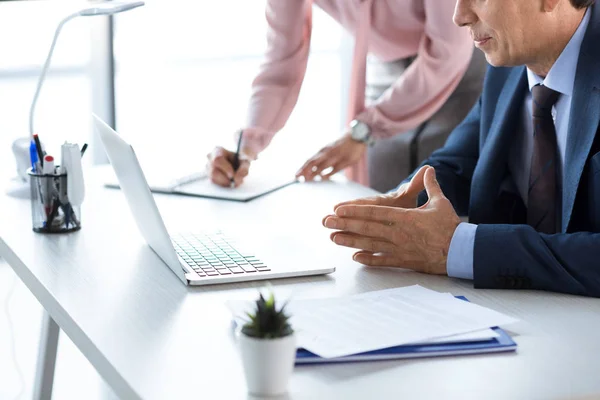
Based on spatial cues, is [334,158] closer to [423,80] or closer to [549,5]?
[423,80]

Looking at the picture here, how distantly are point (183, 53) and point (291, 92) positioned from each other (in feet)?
8.49

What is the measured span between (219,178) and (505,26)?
0.80 metres

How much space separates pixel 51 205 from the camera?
1.76m

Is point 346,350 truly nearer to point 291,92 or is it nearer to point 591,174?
point 591,174

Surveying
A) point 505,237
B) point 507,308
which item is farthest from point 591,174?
point 507,308

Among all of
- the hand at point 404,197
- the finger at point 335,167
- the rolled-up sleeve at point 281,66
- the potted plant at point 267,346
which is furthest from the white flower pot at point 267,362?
the rolled-up sleeve at point 281,66

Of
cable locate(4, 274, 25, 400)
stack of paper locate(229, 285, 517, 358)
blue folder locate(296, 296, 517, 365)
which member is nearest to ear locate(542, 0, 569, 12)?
stack of paper locate(229, 285, 517, 358)

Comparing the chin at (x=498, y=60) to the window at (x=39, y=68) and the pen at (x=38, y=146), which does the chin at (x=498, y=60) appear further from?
the window at (x=39, y=68)

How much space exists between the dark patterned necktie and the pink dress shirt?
64 cm

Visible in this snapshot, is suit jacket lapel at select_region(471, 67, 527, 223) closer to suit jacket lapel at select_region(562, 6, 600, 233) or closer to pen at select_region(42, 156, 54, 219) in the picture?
suit jacket lapel at select_region(562, 6, 600, 233)

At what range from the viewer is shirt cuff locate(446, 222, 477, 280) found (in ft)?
4.85

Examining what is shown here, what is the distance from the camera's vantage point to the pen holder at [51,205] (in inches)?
69.1

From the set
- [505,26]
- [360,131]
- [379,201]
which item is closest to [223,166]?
[360,131]

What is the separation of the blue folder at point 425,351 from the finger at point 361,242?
1.20 ft
